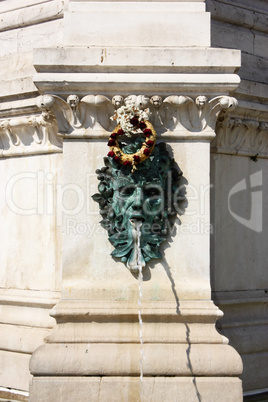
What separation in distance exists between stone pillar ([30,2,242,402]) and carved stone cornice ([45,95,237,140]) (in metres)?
0.01

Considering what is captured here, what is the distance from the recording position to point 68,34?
7500 mm

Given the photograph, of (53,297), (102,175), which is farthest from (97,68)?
(53,297)

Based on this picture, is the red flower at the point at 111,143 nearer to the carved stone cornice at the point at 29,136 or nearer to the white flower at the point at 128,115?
the white flower at the point at 128,115

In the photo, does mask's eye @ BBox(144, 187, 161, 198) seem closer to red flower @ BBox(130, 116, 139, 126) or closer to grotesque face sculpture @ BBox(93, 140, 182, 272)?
grotesque face sculpture @ BBox(93, 140, 182, 272)

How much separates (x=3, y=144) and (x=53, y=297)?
6.60 feet

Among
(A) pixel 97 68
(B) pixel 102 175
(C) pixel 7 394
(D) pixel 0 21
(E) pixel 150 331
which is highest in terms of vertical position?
(D) pixel 0 21

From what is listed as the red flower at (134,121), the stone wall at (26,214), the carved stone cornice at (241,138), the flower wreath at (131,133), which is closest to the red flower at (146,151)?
the flower wreath at (131,133)

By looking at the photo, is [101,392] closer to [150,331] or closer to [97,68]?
[150,331]

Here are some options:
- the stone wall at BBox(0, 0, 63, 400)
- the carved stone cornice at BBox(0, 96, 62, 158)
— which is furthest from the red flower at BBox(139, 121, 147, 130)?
the stone wall at BBox(0, 0, 63, 400)

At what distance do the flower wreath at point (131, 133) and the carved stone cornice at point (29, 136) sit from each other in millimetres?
911

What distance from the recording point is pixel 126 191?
7.32m

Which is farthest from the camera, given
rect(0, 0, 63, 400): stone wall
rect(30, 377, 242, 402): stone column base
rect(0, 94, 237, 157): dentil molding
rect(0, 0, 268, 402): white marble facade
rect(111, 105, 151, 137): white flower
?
rect(0, 0, 63, 400): stone wall

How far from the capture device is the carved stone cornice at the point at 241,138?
8102 millimetres

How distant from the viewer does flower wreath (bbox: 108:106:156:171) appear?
7.09 meters
